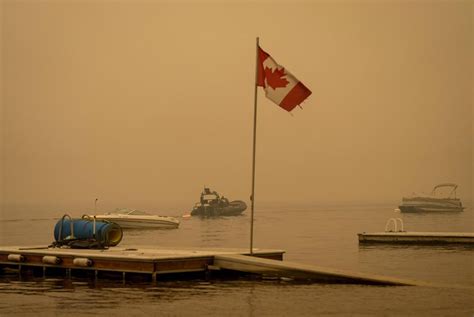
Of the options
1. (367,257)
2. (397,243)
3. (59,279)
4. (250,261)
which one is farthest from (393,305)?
(397,243)

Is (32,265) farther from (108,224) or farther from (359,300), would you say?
(359,300)

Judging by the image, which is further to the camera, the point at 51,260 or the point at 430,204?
the point at 430,204

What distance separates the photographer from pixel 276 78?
29.1m

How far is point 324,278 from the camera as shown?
27.8m

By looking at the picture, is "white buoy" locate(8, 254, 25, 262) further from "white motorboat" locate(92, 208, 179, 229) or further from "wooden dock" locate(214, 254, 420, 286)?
"white motorboat" locate(92, 208, 179, 229)

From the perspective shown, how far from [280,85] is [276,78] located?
0.30 m

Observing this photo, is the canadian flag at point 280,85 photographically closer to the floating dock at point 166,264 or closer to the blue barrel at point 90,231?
the floating dock at point 166,264

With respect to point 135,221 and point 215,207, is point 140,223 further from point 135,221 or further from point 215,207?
point 215,207

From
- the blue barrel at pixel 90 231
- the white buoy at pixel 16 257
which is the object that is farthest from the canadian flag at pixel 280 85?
the white buoy at pixel 16 257

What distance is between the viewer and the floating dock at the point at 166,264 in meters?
27.9

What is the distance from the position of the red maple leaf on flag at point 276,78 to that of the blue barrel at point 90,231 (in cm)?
910

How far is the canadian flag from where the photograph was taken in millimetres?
28875

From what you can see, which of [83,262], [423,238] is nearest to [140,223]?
[423,238]

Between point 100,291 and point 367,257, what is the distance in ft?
76.5
